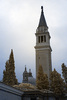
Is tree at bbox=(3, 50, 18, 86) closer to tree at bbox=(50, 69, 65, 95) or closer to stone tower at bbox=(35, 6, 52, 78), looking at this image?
tree at bbox=(50, 69, 65, 95)

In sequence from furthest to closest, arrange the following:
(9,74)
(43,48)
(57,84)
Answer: (43,48), (9,74), (57,84)

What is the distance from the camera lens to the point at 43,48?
5978 cm

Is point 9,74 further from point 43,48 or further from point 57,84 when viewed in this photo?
point 43,48

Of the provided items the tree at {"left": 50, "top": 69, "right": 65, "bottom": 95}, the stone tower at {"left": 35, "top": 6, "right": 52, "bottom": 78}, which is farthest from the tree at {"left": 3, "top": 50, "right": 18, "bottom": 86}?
the stone tower at {"left": 35, "top": 6, "right": 52, "bottom": 78}

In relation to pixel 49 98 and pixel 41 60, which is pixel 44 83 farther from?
pixel 41 60

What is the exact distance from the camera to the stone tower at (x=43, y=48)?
57284 millimetres

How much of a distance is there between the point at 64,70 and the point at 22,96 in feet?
60.9

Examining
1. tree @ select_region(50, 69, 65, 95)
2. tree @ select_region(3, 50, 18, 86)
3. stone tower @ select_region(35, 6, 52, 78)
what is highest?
stone tower @ select_region(35, 6, 52, 78)

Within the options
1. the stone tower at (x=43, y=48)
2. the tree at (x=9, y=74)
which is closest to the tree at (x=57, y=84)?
the tree at (x=9, y=74)

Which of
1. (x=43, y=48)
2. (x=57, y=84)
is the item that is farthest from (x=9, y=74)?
(x=43, y=48)

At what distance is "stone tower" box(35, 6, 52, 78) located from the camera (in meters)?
57.3

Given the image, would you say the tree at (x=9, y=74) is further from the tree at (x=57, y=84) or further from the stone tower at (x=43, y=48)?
the stone tower at (x=43, y=48)

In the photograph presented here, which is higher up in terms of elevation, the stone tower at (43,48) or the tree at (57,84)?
the stone tower at (43,48)

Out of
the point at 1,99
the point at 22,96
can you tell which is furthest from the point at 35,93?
the point at 1,99
